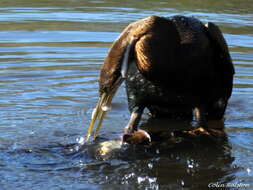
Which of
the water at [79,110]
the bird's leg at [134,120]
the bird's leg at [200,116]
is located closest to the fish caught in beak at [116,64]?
the water at [79,110]

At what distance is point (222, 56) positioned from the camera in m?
7.06

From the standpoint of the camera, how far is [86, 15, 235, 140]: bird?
559 cm

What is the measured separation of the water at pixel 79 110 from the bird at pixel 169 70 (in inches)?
14.6

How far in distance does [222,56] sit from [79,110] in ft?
5.63

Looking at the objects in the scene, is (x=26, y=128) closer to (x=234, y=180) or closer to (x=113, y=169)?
(x=113, y=169)

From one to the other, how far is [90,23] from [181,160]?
6527mm

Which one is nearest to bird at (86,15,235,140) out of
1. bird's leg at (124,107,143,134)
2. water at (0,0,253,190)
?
bird's leg at (124,107,143,134)

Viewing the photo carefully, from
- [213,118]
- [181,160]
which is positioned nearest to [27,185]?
[181,160]

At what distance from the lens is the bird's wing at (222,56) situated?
6.89 m

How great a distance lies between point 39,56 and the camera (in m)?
10.2

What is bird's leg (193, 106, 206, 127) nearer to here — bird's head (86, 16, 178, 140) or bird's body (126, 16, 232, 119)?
bird's body (126, 16, 232, 119)

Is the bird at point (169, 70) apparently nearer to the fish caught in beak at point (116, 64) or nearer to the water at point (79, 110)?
the fish caught in beak at point (116, 64)

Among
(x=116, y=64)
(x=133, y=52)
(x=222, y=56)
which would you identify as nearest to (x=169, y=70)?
(x=133, y=52)

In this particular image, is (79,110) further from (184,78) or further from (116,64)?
(116,64)
